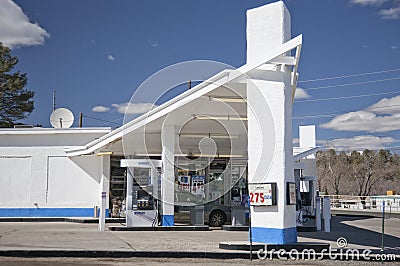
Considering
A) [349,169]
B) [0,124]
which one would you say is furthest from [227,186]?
[349,169]

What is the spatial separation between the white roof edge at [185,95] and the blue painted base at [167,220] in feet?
11.6

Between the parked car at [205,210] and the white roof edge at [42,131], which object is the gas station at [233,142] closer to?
the parked car at [205,210]

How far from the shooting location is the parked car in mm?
21547

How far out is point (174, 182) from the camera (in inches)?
823

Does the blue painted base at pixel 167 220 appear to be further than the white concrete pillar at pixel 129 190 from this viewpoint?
Yes

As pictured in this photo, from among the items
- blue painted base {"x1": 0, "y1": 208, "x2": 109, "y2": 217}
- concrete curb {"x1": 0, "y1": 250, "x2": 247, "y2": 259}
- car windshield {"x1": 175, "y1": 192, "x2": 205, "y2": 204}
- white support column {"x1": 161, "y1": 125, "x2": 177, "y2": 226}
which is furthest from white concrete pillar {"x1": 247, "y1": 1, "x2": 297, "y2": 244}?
blue painted base {"x1": 0, "y1": 208, "x2": 109, "y2": 217}

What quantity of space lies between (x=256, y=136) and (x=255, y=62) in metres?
1.93

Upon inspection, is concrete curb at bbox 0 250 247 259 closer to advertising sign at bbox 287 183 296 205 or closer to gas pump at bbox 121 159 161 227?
advertising sign at bbox 287 183 296 205

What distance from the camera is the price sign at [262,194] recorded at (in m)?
13.5

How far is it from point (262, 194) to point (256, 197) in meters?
0.21

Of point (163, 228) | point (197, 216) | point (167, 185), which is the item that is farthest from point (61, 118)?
point (163, 228)

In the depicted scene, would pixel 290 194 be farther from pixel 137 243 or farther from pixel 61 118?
pixel 61 118

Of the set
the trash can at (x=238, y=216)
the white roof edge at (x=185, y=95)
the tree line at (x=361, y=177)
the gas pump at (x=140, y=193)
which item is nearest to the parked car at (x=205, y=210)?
the trash can at (x=238, y=216)

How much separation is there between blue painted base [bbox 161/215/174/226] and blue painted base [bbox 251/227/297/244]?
6.61 metres
